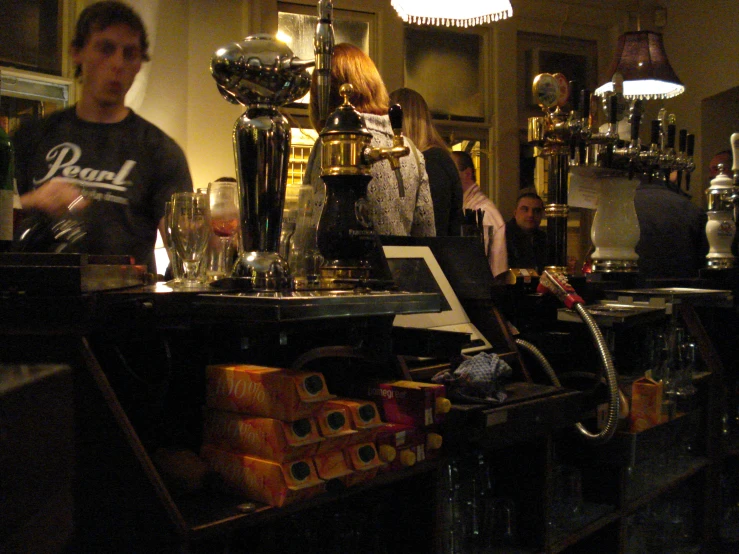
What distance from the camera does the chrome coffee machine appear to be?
110 centimetres

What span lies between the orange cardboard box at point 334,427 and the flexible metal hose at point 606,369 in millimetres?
672

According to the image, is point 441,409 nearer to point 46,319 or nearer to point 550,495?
point 550,495

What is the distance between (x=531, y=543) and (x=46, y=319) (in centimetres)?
103

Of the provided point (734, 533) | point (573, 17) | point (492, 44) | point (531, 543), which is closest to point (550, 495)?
point (531, 543)

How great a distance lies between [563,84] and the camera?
209 centimetres

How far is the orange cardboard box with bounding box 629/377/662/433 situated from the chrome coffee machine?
3.65 feet

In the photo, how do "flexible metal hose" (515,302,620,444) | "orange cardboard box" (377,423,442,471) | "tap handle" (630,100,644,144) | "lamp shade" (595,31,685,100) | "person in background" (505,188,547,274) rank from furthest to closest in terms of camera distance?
"person in background" (505,188,547,274)
"lamp shade" (595,31,685,100)
"tap handle" (630,100,644,144)
"flexible metal hose" (515,302,620,444)
"orange cardboard box" (377,423,442,471)

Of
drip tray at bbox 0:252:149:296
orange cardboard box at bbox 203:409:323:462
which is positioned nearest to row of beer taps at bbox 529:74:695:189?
orange cardboard box at bbox 203:409:323:462

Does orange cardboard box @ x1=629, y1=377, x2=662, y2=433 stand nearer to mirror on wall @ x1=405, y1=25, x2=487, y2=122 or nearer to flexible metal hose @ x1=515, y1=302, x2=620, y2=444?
flexible metal hose @ x1=515, y1=302, x2=620, y2=444

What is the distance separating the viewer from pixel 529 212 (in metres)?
4.01

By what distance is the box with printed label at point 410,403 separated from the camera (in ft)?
3.49

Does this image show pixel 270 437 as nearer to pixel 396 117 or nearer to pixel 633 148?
pixel 396 117

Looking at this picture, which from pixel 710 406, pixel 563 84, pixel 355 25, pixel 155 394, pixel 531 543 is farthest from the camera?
pixel 355 25

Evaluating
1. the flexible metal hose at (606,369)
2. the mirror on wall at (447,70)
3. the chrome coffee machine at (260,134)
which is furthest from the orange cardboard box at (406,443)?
the mirror on wall at (447,70)
